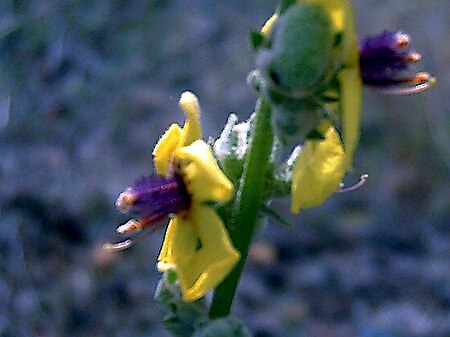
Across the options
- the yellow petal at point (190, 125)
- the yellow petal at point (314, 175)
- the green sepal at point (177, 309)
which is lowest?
the green sepal at point (177, 309)

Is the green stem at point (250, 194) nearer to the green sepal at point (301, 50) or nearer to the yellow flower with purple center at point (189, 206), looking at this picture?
the yellow flower with purple center at point (189, 206)

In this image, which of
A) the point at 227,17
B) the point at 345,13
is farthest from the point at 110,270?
the point at 345,13

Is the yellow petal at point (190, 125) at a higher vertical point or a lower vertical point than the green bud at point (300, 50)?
lower

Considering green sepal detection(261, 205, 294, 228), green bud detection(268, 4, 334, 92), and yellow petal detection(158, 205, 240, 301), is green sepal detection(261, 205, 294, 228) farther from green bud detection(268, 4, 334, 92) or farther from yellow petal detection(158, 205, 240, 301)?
green bud detection(268, 4, 334, 92)

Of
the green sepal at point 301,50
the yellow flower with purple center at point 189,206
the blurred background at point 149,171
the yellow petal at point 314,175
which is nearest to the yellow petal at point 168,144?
the yellow flower with purple center at point 189,206

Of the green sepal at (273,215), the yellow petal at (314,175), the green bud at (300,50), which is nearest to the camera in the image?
the green bud at (300,50)

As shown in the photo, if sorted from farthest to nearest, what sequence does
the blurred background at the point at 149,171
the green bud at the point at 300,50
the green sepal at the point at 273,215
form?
the blurred background at the point at 149,171 → the green sepal at the point at 273,215 → the green bud at the point at 300,50

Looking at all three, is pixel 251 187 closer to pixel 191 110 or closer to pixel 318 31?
pixel 191 110
